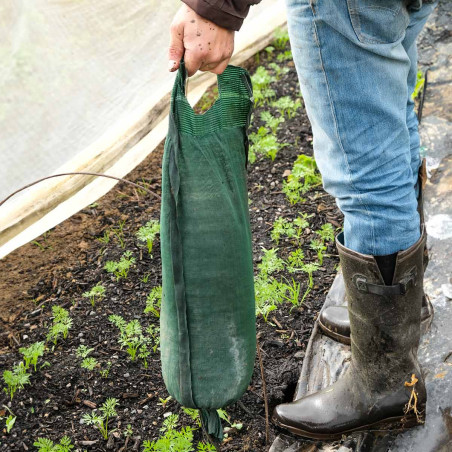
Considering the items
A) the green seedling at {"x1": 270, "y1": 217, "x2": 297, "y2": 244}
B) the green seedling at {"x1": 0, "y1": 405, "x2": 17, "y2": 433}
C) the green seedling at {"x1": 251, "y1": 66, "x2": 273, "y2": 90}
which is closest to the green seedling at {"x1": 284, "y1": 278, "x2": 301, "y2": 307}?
the green seedling at {"x1": 270, "y1": 217, "x2": 297, "y2": 244}

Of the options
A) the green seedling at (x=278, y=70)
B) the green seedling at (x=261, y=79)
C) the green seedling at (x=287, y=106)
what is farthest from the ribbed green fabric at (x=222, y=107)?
the green seedling at (x=278, y=70)

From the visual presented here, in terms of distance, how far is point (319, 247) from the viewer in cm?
279

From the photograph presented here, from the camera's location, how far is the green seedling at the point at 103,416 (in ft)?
6.99

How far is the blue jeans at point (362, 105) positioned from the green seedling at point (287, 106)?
2076 mm

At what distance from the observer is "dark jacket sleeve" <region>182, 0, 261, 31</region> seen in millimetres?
1452

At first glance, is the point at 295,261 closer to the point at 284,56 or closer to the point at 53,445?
the point at 53,445

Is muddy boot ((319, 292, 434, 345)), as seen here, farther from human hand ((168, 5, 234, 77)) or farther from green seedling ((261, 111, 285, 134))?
green seedling ((261, 111, 285, 134))

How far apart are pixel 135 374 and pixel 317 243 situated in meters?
1.01

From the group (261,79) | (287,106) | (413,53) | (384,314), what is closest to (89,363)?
(384,314)

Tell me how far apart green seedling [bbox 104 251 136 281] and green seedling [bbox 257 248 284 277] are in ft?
1.98

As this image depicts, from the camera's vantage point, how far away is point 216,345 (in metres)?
1.66

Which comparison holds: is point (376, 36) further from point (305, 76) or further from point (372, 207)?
point (372, 207)

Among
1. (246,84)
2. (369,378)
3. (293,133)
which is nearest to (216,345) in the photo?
(369,378)

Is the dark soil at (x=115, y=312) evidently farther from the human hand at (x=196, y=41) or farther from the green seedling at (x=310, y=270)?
the human hand at (x=196, y=41)
